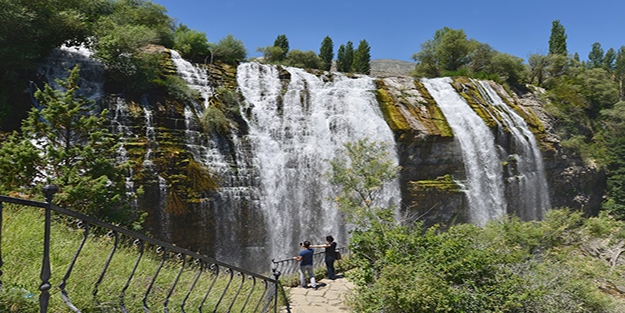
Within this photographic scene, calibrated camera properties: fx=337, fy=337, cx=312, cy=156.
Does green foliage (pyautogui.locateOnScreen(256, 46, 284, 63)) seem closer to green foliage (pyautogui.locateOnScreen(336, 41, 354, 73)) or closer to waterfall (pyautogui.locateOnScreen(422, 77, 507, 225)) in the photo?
green foliage (pyautogui.locateOnScreen(336, 41, 354, 73))

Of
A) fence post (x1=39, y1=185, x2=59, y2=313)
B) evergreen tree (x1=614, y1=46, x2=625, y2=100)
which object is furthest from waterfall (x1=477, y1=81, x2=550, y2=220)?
evergreen tree (x1=614, y1=46, x2=625, y2=100)

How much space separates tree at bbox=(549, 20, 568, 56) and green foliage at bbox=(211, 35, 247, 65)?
43.5 metres

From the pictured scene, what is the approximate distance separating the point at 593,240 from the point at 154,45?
22.9m

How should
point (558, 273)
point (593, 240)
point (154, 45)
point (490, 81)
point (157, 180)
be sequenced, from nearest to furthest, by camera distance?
point (558, 273) → point (593, 240) → point (157, 180) → point (154, 45) → point (490, 81)

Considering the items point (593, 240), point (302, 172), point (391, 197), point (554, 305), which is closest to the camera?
point (554, 305)

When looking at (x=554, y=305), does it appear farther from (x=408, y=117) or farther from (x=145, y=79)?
(x=145, y=79)

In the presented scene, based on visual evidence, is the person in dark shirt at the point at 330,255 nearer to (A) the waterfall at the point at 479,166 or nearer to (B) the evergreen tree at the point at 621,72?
(A) the waterfall at the point at 479,166

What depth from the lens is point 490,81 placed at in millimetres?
28859

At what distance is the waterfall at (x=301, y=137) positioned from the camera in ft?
52.2

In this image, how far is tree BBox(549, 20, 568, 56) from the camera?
45094 millimetres

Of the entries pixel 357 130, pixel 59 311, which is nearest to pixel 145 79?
pixel 357 130

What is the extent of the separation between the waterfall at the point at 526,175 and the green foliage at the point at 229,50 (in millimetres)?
18574

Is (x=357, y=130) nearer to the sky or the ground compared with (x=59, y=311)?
nearer to the sky

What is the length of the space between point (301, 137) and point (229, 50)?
341 inches
